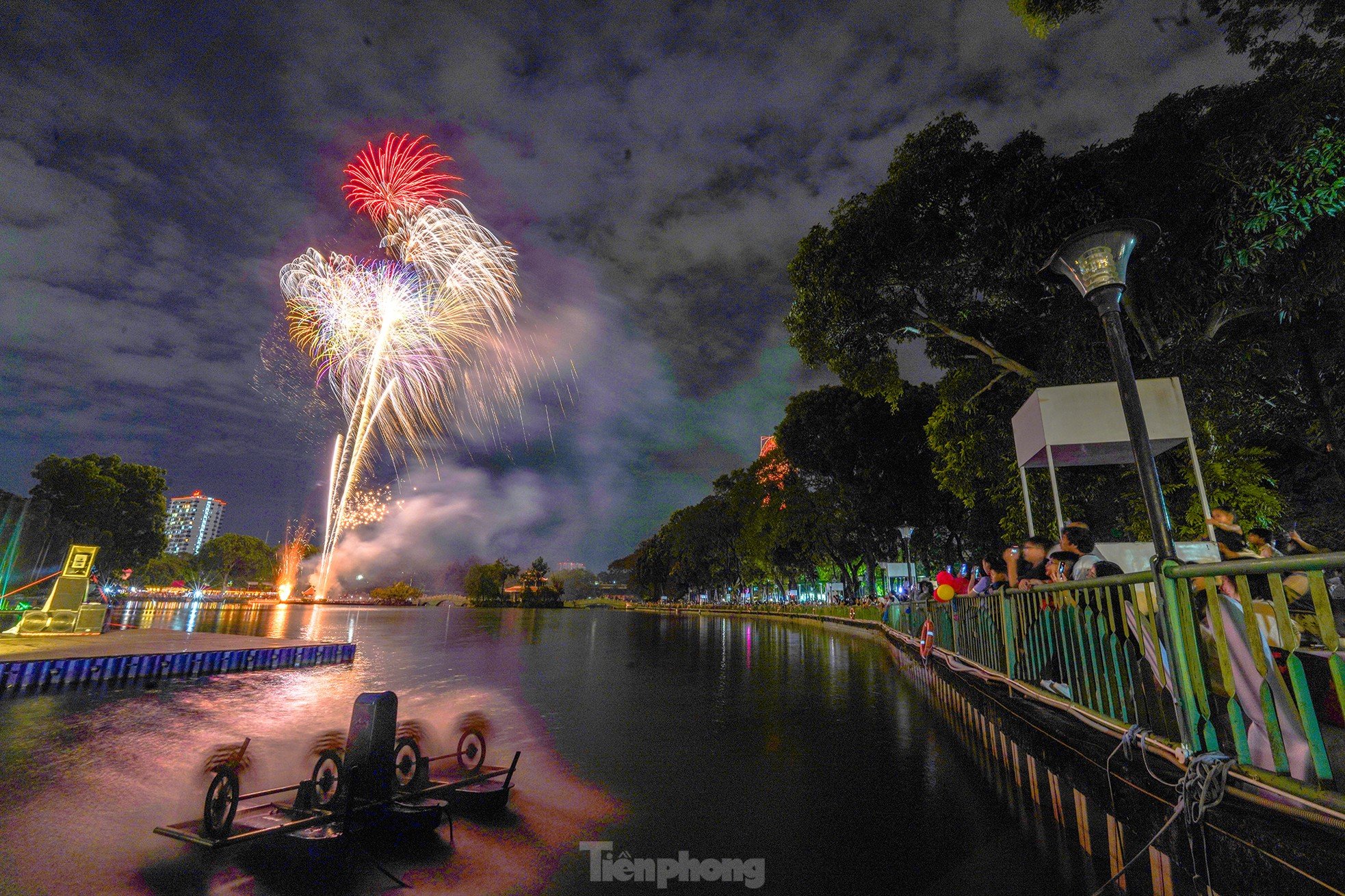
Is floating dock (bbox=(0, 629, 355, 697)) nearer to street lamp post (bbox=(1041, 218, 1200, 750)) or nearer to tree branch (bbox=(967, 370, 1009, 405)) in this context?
Answer: street lamp post (bbox=(1041, 218, 1200, 750))

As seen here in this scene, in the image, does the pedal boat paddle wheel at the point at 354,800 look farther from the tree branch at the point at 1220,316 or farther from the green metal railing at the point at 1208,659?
the tree branch at the point at 1220,316

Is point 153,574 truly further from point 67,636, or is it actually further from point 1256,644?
point 1256,644

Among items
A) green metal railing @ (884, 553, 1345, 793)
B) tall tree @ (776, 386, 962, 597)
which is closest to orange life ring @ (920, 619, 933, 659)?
green metal railing @ (884, 553, 1345, 793)

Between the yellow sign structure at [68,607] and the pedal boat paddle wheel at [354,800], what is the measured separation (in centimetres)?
1680

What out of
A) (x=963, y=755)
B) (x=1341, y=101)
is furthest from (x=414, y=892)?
(x=1341, y=101)

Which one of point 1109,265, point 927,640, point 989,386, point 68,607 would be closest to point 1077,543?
point 1109,265

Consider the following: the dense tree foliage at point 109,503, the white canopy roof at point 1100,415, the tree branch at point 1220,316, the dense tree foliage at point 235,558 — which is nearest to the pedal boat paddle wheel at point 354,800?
the white canopy roof at point 1100,415

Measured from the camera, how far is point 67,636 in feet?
53.5

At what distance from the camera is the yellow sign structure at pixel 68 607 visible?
16.2 metres

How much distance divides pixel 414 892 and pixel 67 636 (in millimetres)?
19242

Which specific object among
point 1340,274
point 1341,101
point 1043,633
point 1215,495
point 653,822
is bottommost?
point 653,822

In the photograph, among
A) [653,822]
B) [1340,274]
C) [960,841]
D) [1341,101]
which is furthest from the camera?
[1340,274]

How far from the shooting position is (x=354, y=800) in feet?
14.9

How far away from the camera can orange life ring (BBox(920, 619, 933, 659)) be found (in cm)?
1315
